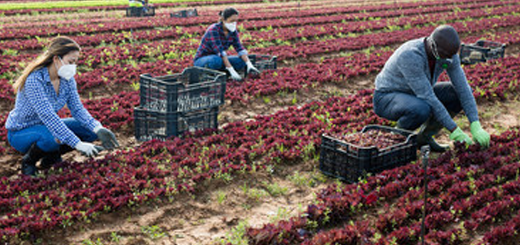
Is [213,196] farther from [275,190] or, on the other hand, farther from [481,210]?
[481,210]

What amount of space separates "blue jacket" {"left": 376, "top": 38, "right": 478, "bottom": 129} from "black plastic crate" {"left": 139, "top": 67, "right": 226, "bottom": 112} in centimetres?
210

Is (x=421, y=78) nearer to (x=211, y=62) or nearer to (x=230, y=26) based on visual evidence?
(x=230, y=26)

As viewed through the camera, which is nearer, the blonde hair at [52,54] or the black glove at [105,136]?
the blonde hair at [52,54]

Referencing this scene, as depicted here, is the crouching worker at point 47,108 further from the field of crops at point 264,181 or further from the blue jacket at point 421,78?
the blue jacket at point 421,78

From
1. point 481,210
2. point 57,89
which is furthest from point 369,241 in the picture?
point 57,89

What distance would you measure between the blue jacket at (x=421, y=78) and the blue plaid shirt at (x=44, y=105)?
340 centimetres

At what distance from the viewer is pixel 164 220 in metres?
4.47

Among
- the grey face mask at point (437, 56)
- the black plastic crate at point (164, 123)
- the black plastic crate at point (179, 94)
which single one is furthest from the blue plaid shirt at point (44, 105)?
the grey face mask at point (437, 56)

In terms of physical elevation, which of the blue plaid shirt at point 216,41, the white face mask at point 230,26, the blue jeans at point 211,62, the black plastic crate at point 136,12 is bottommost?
the black plastic crate at point 136,12

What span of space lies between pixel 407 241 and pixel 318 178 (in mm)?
1515

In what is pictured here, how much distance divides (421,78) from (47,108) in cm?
388

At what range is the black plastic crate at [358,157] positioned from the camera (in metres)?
4.96

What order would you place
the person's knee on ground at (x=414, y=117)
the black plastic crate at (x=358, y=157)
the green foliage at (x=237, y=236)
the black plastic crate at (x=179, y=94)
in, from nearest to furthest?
1. the green foliage at (x=237, y=236)
2. the black plastic crate at (x=358, y=157)
3. the person's knee on ground at (x=414, y=117)
4. the black plastic crate at (x=179, y=94)

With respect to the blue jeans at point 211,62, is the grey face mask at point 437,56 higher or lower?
higher
